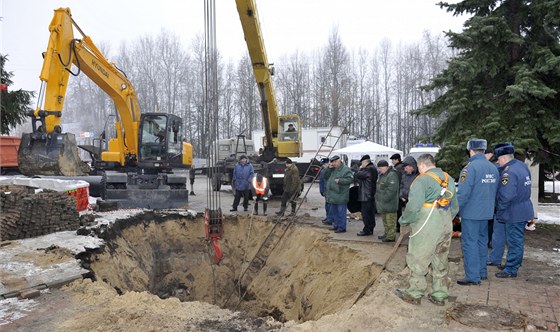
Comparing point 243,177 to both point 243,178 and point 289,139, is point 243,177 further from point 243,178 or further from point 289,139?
point 289,139

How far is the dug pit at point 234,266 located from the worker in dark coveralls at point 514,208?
1.82 m

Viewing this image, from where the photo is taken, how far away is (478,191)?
5.00 meters

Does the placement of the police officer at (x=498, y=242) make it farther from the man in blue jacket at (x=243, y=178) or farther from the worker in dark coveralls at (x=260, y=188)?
the man in blue jacket at (x=243, y=178)

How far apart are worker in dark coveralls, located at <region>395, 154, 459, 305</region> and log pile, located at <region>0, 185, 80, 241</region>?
7.01 meters

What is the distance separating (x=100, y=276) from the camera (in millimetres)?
6277

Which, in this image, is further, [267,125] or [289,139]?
[289,139]

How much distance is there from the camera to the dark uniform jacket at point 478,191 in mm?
4984

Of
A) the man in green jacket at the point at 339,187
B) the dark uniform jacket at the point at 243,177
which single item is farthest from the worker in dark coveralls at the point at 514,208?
the dark uniform jacket at the point at 243,177

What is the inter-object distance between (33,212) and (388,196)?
6.89m

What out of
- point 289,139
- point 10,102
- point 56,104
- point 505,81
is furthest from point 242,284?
point 10,102

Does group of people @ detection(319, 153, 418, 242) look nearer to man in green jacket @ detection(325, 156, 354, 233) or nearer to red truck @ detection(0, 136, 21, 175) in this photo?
man in green jacket @ detection(325, 156, 354, 233)

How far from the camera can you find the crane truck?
36.8ft

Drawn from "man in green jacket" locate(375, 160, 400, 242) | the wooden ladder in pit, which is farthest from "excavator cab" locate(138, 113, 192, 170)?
→ "man in green jacket" locate(375, 160, 400, 242)

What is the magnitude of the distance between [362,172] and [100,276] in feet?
16.8
